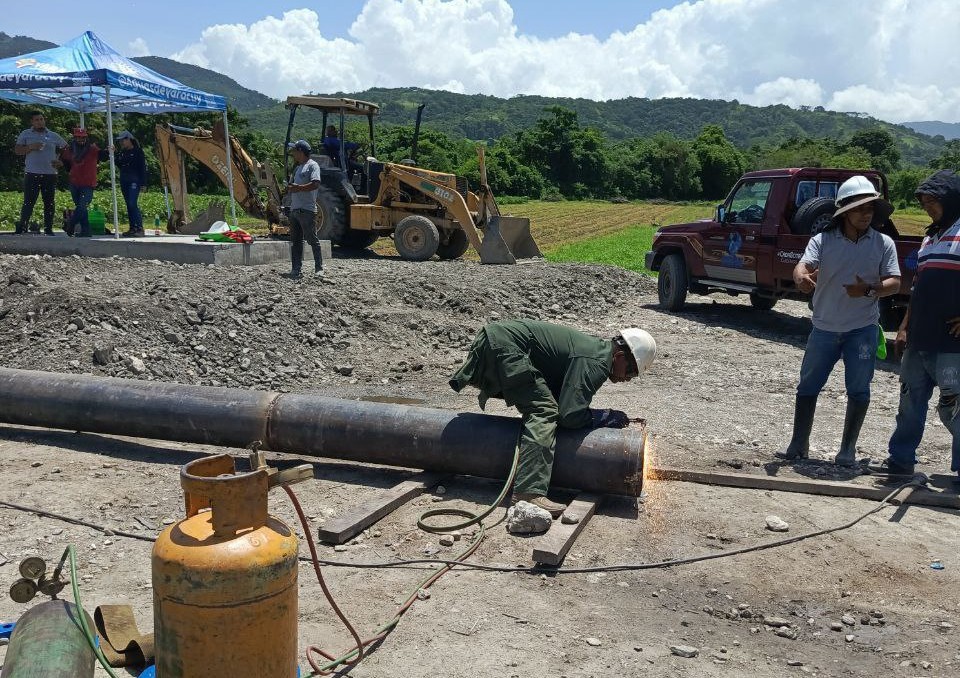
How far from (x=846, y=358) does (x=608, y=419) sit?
1665 millimetres

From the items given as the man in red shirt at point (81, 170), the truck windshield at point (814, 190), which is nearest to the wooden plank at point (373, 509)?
the truck windshield at point (814, 190)

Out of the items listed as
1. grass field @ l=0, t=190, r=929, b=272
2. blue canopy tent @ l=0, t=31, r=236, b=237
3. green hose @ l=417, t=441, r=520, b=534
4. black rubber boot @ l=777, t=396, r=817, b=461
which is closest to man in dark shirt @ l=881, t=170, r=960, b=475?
black rubber boot @ l=777, t=396, r=817, b=461

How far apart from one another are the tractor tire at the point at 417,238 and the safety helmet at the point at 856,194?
10795 mm

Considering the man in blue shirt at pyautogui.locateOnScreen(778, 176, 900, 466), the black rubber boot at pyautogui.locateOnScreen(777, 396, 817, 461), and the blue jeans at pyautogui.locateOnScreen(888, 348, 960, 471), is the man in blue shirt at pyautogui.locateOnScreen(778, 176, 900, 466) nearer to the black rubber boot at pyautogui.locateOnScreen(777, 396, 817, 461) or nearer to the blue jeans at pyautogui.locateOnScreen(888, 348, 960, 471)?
the black rubber boot at pyautogui.locateOnScreen(777, 396, 817, 461)

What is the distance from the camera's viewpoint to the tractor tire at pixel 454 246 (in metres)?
16.7

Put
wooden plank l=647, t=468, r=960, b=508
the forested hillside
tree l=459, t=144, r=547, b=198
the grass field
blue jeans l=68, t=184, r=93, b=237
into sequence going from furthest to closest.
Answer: tree l=459, t=144, r=547, b=198 → the forested hillside → the grass field → blue jeans l=68, t=184, r=93, b=237 → wooden plank l=647, t=468, r=960, b=508

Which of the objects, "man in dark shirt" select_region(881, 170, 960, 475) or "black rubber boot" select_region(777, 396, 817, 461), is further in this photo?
"black rubber boot" select_region(777, 396, 817, 461)

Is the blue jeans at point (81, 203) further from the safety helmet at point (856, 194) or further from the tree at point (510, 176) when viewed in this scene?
the tree at point (510, 176)

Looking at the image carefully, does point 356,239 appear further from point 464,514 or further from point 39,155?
point 464,514

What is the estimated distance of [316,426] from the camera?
17.9ft

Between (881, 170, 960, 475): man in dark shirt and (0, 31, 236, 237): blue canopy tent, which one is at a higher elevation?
(0, 31, 236, 237): blue canopy tent

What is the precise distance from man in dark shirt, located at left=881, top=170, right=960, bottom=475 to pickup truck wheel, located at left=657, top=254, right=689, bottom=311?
693cm

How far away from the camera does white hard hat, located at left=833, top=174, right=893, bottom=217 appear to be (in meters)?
5.26

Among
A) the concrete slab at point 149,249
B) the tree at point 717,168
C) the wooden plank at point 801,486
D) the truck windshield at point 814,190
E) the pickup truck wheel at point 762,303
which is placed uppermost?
the tree at point 717,168
